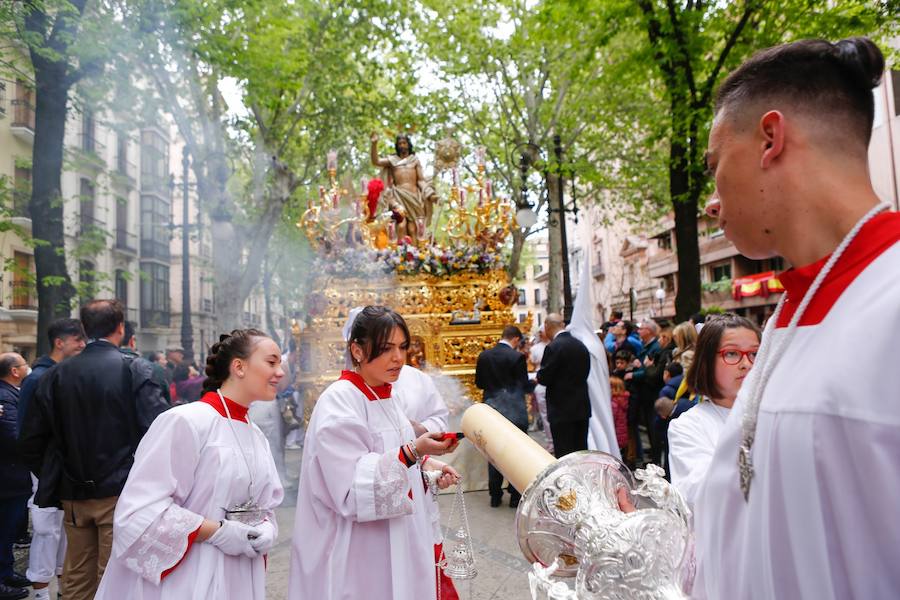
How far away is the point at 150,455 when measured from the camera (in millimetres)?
2703

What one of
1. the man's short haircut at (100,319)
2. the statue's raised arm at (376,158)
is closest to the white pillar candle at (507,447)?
the man's short haircut at (100,319)

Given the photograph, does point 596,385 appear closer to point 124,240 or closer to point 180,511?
point 180,511

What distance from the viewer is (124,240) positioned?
2995cm

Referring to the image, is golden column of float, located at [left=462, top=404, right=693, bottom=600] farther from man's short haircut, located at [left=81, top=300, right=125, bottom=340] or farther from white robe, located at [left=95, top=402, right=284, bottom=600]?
man's short haircut, located at [left=81, top=300, right=125, bottom=340]

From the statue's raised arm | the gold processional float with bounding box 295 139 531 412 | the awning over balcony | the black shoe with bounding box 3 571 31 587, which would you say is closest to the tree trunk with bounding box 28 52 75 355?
the gold processional float with bounding box 295 139 531 412

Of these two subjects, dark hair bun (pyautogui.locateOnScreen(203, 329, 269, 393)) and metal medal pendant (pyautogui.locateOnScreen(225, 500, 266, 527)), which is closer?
metal medal pendant (pyautogui.locateOnScreen(225, 500, 266, 527))

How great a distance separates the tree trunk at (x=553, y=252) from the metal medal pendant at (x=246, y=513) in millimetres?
15154

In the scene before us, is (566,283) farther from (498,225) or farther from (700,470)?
(700,470)

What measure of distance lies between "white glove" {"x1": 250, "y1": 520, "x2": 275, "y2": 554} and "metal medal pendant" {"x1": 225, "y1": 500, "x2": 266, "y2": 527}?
0.10 feet

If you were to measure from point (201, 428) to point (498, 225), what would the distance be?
8.65m

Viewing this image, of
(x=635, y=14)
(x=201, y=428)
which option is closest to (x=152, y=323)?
(x=635, y=14)

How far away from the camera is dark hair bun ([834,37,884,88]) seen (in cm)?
112

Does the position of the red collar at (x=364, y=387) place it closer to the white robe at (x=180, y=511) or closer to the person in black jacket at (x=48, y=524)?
the white robe at (x=180, y=511)

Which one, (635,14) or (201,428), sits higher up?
(635,14)
